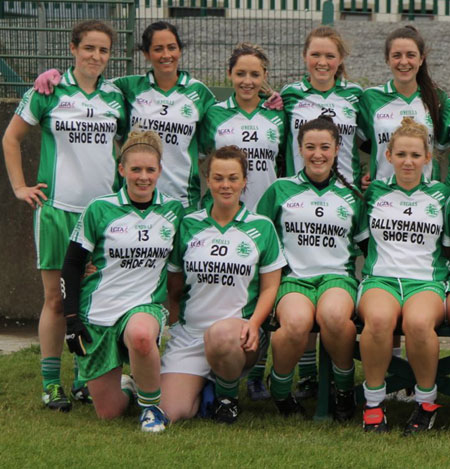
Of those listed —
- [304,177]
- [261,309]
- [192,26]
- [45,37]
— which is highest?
[192,26]

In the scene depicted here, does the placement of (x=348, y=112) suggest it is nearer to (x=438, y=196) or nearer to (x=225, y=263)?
(x=438, y=196)

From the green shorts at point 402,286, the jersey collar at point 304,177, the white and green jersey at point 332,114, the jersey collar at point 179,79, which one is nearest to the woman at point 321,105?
the white and green jersey at point 332,114

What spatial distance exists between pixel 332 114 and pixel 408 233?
0.95 meters

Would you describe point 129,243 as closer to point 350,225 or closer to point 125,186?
point 125,186

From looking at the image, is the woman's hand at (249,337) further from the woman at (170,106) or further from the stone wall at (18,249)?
the stone wall at (18,249)

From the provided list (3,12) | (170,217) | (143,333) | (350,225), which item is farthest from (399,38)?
(3,12)

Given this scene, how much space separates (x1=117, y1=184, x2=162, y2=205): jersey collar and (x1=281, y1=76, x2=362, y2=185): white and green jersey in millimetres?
891

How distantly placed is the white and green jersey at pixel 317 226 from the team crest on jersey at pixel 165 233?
23.5 inches

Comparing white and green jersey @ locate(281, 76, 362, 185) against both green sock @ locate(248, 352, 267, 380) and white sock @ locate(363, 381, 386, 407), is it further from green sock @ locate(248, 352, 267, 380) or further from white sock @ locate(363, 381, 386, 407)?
white sock @ locate(363, 381, 386, 407)

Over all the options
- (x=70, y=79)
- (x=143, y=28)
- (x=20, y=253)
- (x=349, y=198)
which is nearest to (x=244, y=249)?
(x=349, y=198)

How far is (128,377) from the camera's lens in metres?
5.81

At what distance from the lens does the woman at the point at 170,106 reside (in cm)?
584

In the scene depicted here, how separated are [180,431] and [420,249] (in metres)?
1.56

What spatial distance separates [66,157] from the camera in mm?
5707
